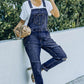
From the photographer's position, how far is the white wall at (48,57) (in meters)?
4.58

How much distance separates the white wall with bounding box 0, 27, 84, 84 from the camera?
180 inches

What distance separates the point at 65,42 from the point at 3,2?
5.17 feet

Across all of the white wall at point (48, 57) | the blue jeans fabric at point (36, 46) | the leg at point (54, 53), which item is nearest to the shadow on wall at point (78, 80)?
the white wall at point (48, 57)

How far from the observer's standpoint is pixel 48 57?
5543 mm

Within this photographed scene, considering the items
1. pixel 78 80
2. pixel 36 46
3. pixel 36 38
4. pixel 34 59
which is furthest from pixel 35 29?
pixel 78 80

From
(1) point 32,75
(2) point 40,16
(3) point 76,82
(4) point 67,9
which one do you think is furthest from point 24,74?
(4) point 67,9

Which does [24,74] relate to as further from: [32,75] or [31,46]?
[31,46]

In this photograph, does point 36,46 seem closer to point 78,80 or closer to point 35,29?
point 35,29

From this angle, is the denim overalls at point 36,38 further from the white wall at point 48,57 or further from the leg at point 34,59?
the white wall at point 48,57

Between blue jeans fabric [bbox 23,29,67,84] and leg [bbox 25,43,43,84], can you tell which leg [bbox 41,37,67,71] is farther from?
leg [bbox 25,43,43,84]

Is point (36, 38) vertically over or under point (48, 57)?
over

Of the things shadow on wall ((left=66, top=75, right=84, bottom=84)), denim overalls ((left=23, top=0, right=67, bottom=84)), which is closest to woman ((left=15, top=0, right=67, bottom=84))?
denim overalls ((left=23, top=0, right=67, bottom=84))

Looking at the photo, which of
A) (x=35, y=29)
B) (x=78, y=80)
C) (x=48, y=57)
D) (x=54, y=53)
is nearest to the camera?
(x=35, y=29)

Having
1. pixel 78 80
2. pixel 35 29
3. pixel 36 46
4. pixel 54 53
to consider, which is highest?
pixel 35 29
